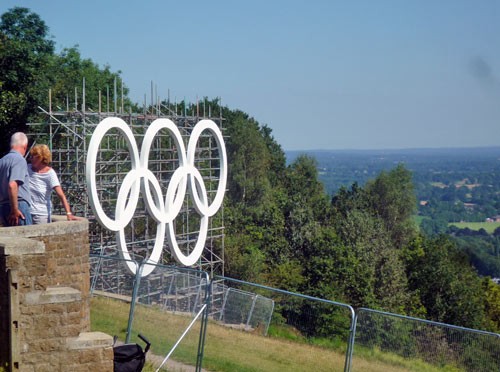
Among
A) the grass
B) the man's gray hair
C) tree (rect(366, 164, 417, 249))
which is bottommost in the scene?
tree (rect(366, 164, 417, 249))

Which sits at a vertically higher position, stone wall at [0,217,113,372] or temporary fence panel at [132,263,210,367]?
stone wall at [0,217,113,372]

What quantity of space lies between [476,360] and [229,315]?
483cm

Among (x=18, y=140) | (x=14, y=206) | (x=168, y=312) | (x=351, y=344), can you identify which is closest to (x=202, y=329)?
(x=168, y=312)

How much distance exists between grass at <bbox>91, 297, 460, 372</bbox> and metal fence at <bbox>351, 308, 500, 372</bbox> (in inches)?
4.1

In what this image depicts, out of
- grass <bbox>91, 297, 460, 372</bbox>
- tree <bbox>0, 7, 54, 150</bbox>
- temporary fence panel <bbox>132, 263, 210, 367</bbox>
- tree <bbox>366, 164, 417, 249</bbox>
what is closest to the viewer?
grass <bbox>91, 297, 460, 372</bbox>

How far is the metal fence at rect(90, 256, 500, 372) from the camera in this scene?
1138cm

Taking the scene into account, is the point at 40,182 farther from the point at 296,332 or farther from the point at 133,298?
the point at 296,332

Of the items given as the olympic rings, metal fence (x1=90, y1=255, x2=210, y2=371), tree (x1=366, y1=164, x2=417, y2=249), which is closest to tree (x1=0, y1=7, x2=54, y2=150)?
the olympic rings

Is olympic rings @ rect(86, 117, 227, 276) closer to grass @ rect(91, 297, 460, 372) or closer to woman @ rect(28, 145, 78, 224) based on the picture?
grass @ rect(91, 297, 460, 372)

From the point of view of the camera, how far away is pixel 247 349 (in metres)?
13.3

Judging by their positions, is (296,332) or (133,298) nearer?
(296,332)

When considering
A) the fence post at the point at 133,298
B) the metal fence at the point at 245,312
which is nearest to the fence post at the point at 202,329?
the metal fence at the point at 245,312

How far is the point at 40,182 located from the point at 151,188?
1645 centimetres

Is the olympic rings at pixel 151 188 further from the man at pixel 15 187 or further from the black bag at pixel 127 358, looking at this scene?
the black bag at pixel 127 358
